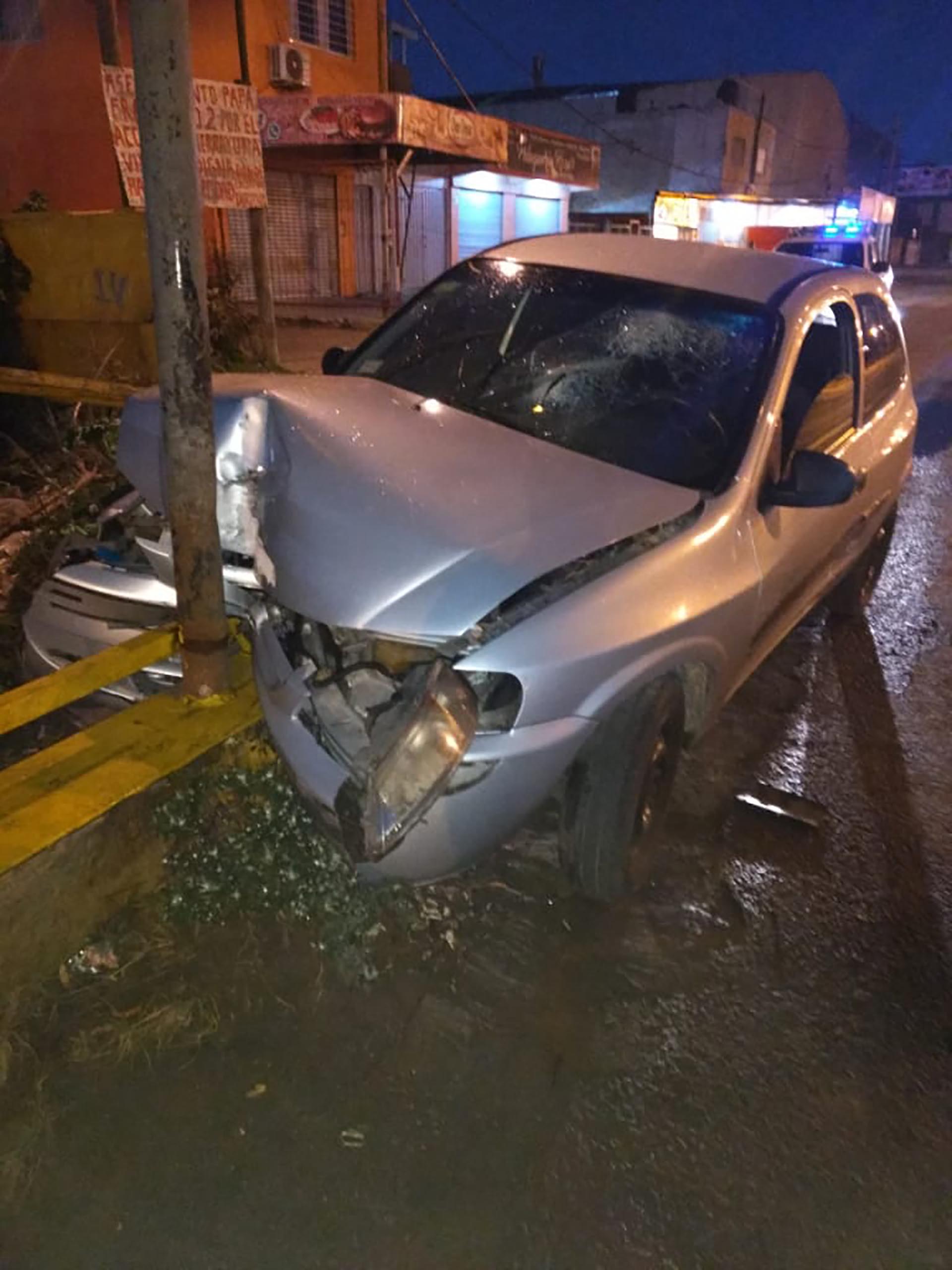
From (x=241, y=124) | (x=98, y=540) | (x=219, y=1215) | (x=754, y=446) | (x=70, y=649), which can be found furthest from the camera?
(x=241, y=124)

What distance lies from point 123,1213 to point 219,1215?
0.67 feet

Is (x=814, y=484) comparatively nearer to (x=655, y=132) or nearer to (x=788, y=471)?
(x=788, y=471)

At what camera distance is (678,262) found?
3.95 metres

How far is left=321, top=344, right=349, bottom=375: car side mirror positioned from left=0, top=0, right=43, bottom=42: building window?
14.9 meters

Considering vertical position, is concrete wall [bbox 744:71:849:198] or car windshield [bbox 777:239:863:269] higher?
concrete wall [bbox 744:71:849:198]

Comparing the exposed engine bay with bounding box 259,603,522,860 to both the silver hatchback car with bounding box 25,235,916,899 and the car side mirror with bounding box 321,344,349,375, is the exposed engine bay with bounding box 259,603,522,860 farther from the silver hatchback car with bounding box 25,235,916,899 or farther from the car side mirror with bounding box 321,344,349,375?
the car side mirror with bounding box 321,344,349,375

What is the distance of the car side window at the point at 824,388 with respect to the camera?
3.50 meters

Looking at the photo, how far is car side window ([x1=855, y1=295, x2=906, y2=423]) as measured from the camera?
4.45 meters

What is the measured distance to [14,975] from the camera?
245 centimetres

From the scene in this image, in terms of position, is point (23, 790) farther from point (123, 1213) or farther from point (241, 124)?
point (241, 124)

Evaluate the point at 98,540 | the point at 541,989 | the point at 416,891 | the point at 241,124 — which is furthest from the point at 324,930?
the point at 241,124

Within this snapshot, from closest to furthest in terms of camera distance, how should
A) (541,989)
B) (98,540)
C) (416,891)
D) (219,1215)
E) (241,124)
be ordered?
1. (219,1215)
2. (541,989)
3. (416,891)
4. (98,540)
5. (241,124)

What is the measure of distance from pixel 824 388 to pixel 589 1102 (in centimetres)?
271

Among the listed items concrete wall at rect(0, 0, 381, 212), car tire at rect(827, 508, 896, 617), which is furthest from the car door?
concrete wall at rect(0, 0, 381, 212)
